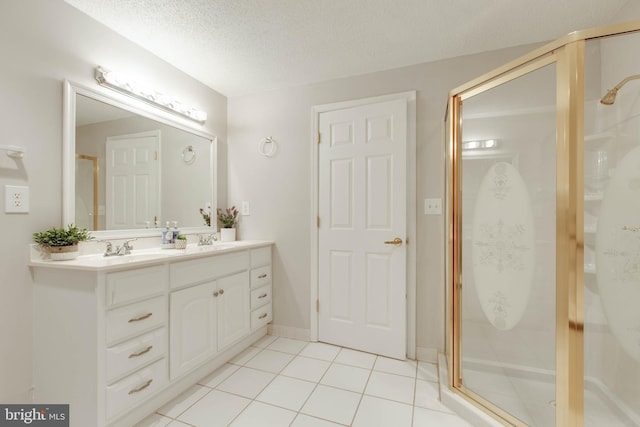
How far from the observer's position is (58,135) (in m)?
1.51

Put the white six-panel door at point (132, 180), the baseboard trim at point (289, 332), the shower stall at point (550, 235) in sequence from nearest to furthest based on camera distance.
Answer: the shower stall at point (550, 235)
the white six-panel door at point (132, 180)
the baseboard trim at point (289, 332)

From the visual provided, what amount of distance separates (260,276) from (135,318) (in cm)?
107

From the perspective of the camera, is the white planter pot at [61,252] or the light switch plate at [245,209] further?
the light switch plate at [245,209]

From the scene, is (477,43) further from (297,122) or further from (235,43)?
(235,43)

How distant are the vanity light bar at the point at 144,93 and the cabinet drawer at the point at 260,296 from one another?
5.15 feet

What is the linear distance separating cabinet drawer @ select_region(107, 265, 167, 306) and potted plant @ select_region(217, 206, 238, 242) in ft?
3.33

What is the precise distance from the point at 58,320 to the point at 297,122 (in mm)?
2064

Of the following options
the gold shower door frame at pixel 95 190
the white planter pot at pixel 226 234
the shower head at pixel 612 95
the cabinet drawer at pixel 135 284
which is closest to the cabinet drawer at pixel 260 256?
the white planter pot at pixel 226 234

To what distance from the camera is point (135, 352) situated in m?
1.38

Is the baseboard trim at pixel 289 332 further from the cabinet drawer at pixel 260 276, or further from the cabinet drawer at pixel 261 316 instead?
the cabinet drawer at pixel 260 276

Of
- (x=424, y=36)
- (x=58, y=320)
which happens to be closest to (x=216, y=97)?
(x=424, y=36)

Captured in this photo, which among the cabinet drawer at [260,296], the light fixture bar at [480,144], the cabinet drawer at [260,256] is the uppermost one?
the light fixture bar at [480,144]

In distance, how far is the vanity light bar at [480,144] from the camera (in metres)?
1.64

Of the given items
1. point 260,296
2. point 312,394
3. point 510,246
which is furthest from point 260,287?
point 510,246
